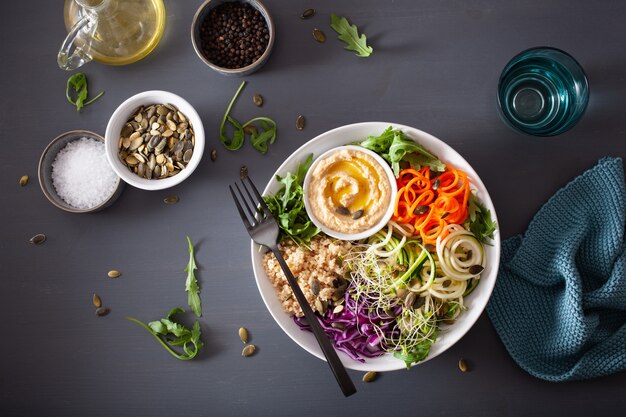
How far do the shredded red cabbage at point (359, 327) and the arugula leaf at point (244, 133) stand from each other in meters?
0.81

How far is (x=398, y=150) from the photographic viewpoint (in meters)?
2.20

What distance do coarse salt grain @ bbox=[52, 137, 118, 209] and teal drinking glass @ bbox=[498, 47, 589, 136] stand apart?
189 centimetres

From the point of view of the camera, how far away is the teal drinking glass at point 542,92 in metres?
2.39

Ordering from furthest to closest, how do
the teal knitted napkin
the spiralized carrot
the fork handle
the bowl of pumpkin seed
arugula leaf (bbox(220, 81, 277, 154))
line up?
arugula leaf (bbox(220, 81, 277, 154)) < the bowl of pumpkin seed < the teal knitted napkin < the spiralized carrot < the fork handle

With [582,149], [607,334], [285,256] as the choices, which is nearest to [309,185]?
[285,256]

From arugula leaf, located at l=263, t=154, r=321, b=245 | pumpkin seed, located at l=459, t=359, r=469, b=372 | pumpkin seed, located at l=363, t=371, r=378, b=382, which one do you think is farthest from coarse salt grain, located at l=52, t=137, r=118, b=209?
pumpkin seed, located at l=459, t=359, r=469, b=372

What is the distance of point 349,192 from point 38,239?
62.4 inches

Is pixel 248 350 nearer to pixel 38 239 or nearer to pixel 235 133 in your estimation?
pixel 235 133

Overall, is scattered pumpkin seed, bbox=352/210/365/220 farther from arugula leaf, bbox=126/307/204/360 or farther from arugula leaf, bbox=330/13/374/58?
arugula leaf, bbox=126/307/204/360

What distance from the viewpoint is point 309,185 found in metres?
2.27

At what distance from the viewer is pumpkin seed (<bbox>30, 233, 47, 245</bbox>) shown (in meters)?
2.65

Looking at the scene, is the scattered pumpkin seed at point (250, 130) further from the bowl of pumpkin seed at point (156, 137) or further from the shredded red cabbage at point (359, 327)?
the shredded red cabbage at point (359, 327)

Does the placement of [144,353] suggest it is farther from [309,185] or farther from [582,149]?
[582,149]

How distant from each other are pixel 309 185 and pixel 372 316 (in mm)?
626
